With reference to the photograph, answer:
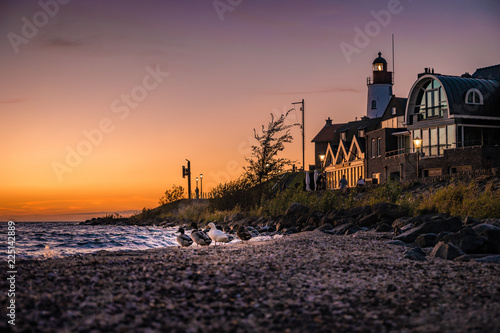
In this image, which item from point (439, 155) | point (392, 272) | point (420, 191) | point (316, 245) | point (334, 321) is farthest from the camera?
point (439, 155)

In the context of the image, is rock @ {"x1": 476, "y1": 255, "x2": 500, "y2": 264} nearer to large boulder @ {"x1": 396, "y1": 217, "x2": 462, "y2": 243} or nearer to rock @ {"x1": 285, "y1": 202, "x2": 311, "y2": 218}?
large boulder @ {"x1": 396, "y1": 217, "x2": 462, "y2": 243}

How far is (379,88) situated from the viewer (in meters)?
73.8

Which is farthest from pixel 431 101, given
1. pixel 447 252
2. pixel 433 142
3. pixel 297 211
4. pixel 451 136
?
pixel 447 252

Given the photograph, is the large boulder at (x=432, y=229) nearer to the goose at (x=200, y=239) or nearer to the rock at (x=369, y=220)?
the rock at (x=369, y=220)

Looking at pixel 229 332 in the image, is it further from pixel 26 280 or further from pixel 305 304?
pixel 26 280

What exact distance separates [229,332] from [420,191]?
23927 millimetres

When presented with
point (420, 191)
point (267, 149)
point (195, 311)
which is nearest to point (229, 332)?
point (195, 311)

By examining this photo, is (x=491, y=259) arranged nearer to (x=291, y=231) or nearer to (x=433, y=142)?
(x=291, y=231)

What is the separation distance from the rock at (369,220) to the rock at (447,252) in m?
8.64

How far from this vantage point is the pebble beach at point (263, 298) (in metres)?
5.09

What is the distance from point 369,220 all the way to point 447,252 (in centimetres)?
911

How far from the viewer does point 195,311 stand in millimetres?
5590

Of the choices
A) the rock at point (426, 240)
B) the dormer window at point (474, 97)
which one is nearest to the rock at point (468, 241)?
the rock at point (426, 240)

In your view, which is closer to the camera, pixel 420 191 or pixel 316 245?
pixel 316 245
